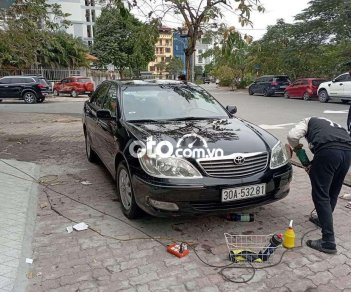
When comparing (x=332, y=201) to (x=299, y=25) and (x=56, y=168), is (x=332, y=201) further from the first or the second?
(x=299, y=25)

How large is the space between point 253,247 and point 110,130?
2361 mm

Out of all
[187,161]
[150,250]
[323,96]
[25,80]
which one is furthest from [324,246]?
[25,80]

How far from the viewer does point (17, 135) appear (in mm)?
9984

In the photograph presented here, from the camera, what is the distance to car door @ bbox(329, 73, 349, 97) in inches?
671

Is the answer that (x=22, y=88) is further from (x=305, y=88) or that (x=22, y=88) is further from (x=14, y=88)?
(x=305, y=88)

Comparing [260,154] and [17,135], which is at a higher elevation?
[260,154]

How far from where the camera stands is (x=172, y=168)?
3.43 m

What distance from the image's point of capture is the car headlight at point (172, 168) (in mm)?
3406

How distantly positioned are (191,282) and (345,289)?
4.06ft

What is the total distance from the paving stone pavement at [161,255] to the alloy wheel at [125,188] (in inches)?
Result: 8.2

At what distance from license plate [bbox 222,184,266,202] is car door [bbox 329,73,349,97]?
1547 centimetres

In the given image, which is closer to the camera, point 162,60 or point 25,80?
point 25,80

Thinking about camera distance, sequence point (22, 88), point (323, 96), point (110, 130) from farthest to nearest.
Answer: point (22, 88) → point (323, 96) → point (110, 130)

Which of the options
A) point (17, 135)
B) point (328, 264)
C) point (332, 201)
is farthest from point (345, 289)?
point (17, 135)
